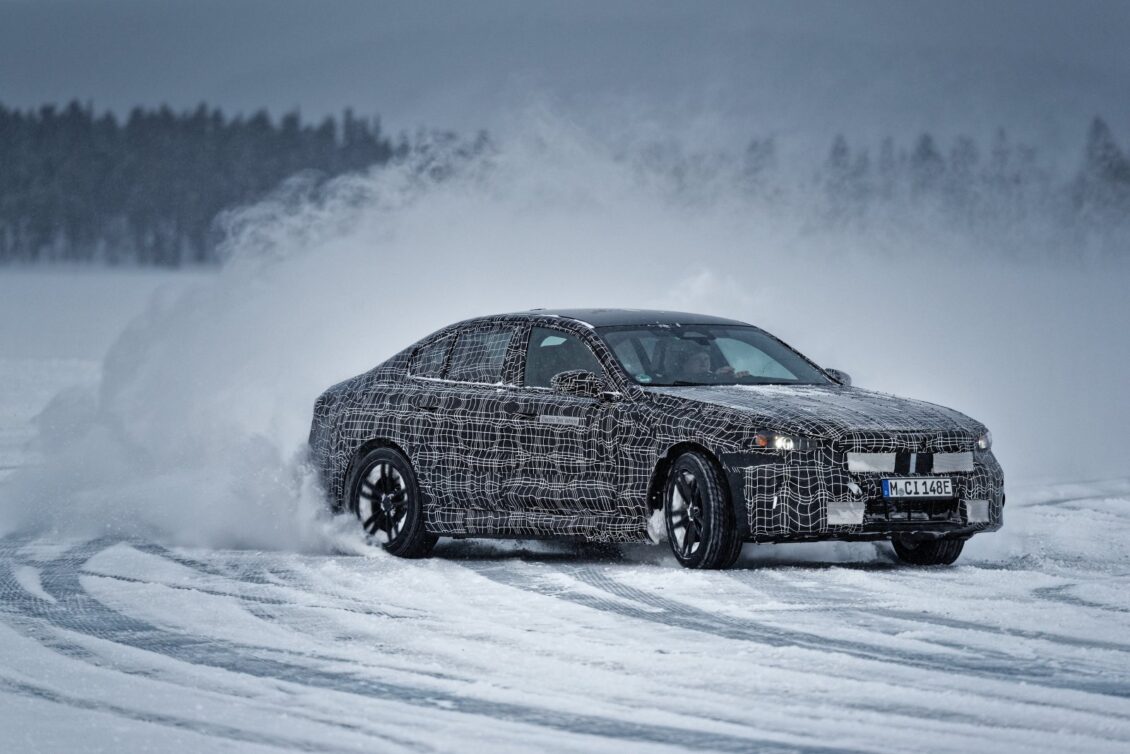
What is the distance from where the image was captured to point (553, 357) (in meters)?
11.9

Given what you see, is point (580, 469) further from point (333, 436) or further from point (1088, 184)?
point (1088, 184)

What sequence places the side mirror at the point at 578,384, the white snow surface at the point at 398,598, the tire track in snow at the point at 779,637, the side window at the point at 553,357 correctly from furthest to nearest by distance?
the side window at the point at 553,357 < the side mirror at the point at 578,384 < the tire track in snow at the point at 779,637 < the white snow surface at the point at 398,598

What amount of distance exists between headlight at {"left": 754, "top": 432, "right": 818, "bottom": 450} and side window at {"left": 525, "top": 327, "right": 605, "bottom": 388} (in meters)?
1.41

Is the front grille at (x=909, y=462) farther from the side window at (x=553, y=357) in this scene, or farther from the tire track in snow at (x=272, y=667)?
the tire track in snow at (x=272, y=667)

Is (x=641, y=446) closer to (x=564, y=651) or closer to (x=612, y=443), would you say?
(x=612, y=443)

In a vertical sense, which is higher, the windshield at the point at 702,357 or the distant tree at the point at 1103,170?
the distant tree at the point at 1103,170

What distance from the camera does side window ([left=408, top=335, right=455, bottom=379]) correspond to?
12.4 m

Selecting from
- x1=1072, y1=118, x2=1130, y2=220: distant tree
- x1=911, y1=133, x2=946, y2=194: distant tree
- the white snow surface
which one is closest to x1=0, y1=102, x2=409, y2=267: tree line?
x1=911, y1=133, x2=946, y2=194: distant tree

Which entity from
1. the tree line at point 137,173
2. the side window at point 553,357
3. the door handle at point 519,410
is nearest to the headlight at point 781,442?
the side window at point 553,357

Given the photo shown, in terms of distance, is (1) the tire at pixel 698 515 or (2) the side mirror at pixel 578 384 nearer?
(1) the tire at pixel 698 515

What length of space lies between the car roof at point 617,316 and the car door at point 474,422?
0.25 metres

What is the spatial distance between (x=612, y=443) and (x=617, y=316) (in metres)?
1.31

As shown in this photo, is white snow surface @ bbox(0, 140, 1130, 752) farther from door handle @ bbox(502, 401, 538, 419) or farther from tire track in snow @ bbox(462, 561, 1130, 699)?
door handle @ bbox(502, 401, 538, 419)

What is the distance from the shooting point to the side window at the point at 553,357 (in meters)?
11.7
